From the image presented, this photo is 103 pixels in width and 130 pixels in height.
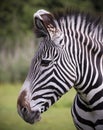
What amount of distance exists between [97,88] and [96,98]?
0.09 m

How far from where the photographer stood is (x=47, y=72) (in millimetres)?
5082

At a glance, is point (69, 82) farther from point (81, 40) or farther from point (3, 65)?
point (3, 65)

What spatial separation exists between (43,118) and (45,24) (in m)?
7.50

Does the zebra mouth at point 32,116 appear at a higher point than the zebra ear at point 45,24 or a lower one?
lower

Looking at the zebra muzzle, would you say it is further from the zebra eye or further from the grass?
the grass

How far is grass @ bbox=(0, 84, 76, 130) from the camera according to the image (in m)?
10.9

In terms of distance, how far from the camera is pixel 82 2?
3753 centimetres

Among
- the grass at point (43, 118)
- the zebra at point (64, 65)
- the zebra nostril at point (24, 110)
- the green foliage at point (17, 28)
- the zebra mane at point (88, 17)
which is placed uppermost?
the zebra mane at point (88, 17)

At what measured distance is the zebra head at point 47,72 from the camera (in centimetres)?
505

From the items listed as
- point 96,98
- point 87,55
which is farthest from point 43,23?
point 96,98

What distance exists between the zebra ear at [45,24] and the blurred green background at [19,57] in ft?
1.05

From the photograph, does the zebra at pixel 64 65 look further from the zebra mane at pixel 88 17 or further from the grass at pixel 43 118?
the grass at pixel 43 118

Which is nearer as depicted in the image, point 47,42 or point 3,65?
point 47,42

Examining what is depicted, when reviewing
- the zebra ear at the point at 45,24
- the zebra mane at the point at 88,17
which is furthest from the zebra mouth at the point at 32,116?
the zebra mane at the point at 88,17
